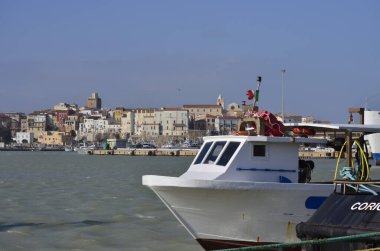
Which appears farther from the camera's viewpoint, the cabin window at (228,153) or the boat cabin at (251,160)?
the cabin window at (228,153)

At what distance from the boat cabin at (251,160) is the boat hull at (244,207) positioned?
64 cm

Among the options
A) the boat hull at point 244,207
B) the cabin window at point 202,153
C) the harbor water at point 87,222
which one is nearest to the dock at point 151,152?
the harbor water at point 87,222

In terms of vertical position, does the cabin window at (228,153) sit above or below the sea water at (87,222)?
above

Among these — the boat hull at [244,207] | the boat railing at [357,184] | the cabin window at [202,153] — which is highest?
the cabin window at [202,153]

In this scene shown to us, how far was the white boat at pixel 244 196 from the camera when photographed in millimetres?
14492

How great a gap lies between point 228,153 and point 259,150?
639 mm

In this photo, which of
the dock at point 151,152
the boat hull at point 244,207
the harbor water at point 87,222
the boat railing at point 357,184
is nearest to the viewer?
the boat railing at point 357,184

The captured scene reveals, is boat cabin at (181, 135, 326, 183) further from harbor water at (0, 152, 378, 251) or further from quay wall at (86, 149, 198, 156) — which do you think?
quay wall at (86, 149, 198, 156)

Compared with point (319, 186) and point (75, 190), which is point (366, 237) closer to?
point (319, 186)

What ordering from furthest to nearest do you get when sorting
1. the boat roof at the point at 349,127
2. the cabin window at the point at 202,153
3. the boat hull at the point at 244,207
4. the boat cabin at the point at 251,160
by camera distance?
the cabin window at the point at 202,153
the boat cabin at the point at 251,160
the boat roof at the point at 349,127
the boat hull at the point at 244,207

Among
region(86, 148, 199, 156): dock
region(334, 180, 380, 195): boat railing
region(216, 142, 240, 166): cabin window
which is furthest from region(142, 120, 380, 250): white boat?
region(86, 148, 199, 156): dock

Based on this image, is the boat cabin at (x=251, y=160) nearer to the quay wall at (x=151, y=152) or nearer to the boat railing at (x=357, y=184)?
the boat railing at (x=357, y=184)

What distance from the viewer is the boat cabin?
49.9 ft

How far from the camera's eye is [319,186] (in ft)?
48.2
